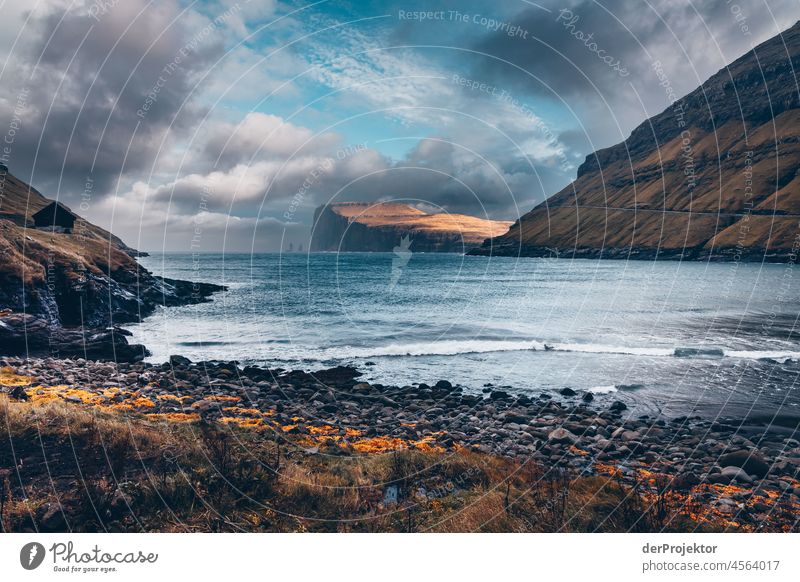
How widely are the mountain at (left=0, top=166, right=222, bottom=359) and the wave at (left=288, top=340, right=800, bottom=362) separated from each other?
14556 mm

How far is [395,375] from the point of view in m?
29.1

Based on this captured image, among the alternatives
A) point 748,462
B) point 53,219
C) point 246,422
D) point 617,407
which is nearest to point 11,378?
point 246,422

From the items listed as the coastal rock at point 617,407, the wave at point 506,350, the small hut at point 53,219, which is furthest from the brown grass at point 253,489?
the small hut at point 53,219

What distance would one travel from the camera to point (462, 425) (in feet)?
63.9

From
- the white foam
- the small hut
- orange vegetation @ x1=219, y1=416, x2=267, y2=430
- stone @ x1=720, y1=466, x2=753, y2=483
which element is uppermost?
the small hut

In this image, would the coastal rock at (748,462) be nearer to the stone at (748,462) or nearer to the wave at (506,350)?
the stone at (748,462)

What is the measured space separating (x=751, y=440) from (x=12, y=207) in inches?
4651

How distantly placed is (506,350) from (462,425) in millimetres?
17581

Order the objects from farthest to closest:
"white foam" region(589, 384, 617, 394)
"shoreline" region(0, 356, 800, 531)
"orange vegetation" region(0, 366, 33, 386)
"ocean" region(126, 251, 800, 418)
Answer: "ocean" region(126, 251, 800, 418) < "white foam" region(589, 384, 617, 394) < "orange vegetation" region(0, 366, 33, 386) < "shoreline" region(0, 356, 800, 531)

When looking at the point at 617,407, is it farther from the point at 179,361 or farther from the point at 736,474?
the point at 179,361

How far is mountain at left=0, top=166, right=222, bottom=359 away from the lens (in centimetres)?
2922

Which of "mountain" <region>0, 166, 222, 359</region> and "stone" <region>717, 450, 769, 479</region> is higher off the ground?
"mountain" <region>0, 166, 222, 359</region>
